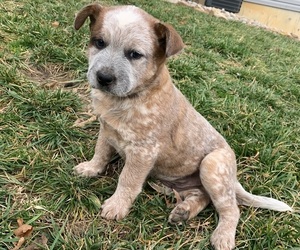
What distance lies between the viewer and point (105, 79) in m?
3.33

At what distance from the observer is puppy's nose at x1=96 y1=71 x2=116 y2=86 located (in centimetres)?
332

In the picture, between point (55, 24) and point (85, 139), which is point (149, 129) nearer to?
point (85, 139)

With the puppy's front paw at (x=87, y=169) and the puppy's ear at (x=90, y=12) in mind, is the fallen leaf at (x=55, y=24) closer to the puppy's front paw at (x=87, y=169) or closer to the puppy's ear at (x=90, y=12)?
the puppy's ear at (x=90, y=12)

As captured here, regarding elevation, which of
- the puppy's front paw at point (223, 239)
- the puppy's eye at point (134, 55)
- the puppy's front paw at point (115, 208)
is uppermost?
the puppy's eye at point (134, 55)

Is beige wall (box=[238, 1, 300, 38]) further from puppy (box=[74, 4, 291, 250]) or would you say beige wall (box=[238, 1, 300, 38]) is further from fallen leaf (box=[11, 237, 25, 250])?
fallen leaf (box=[11, 237, 25, 250])

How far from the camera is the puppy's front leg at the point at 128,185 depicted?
3.63 meters

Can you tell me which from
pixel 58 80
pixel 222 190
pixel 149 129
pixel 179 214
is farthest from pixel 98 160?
pixel 58 80

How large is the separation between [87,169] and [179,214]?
1.11 m

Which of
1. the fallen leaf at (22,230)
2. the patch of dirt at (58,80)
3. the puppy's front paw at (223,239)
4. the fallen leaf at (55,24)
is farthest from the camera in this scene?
the fallen leaf at (55,24)

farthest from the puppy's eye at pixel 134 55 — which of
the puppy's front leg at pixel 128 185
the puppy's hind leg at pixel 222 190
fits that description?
the puppy's hind leg at pixel 222 190

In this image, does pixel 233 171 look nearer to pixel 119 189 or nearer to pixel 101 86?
pixel 119 189

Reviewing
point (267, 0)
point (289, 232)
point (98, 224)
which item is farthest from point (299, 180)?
point (267, 0)

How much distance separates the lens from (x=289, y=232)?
3.79m

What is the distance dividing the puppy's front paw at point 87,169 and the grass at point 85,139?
87 millimetres
